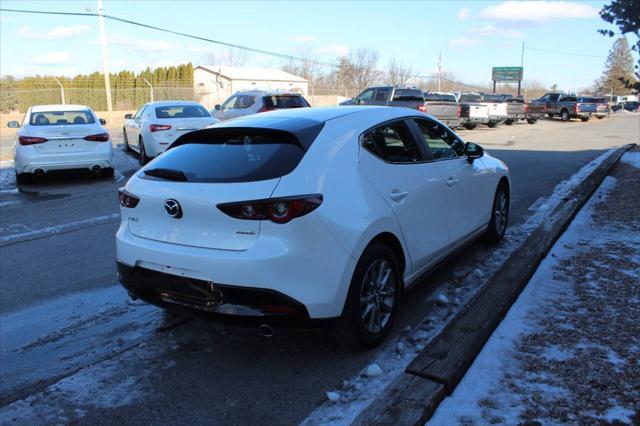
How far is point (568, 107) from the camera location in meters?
37.2

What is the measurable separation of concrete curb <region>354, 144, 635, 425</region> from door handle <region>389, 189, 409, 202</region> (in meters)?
0.96

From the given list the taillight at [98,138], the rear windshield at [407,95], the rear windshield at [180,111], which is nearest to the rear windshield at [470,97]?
the rear windshield at [407,95]

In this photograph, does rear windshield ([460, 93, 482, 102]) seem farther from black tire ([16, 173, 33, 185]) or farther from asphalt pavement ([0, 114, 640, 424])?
asphalt pavement ([0, 114, 640, 424])

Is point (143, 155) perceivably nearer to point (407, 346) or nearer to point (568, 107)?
point (407, 346)

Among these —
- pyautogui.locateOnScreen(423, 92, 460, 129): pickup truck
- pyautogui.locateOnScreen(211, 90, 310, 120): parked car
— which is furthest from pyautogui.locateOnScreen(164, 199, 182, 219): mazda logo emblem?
pyautogui.locateOnScreen(423, 92, 460, 129): pickup truck

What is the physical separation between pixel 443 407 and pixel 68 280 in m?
3.86

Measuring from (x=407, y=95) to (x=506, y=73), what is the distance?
182ft

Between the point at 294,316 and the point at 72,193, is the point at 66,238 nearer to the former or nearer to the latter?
the point at 72,193

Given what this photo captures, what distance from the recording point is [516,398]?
9.69ft

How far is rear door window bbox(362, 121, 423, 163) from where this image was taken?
3828mm

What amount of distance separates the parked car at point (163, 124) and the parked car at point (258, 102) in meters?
2.47

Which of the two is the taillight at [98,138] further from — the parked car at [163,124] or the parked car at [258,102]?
the parked car at [258,102]

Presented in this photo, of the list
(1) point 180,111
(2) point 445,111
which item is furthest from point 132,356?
(2) point 445,111

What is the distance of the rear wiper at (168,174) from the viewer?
3455 mm
